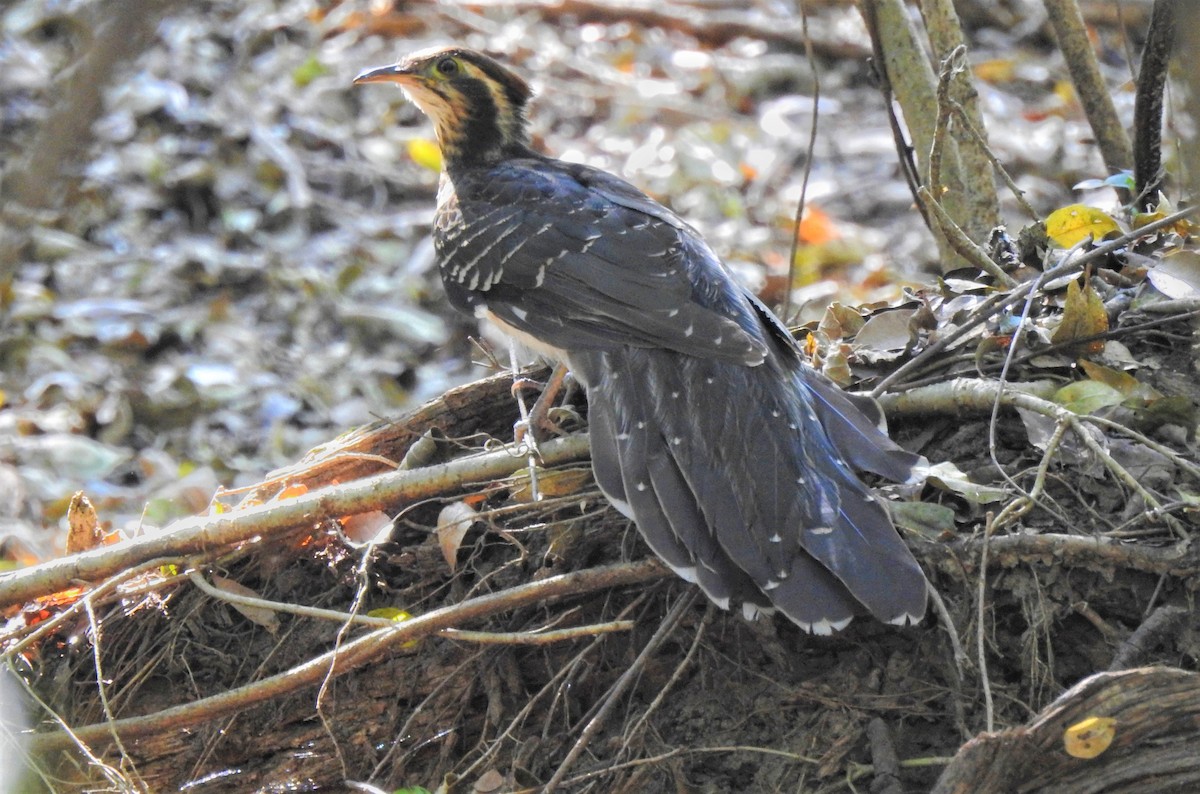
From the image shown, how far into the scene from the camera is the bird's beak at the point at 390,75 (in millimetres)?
4777

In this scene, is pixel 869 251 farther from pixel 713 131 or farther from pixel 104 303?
pixel 104 303

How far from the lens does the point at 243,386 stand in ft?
21.7

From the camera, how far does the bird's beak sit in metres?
4.78

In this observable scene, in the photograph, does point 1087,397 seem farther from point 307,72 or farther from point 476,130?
point 307,72

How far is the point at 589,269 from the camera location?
3734 mm

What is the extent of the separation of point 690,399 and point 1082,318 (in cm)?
112

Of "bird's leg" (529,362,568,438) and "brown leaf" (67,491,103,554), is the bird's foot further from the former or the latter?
"brown leaf" (67,491,103,554)

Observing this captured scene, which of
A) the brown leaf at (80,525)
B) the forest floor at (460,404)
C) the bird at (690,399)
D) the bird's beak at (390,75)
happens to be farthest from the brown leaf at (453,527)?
the bird's beak at (390,75)

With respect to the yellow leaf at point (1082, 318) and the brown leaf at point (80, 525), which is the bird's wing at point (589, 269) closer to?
the yellow leaf at point (1082, 318)

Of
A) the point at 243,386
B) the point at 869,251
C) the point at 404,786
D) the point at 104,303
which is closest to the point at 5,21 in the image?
the point at 104,303

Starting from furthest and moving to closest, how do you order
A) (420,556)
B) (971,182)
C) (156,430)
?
(156,430)
(971,182)
(420,556)

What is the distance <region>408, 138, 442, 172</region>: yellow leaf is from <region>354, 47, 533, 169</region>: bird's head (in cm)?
312

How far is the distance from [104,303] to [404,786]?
4.47 meters

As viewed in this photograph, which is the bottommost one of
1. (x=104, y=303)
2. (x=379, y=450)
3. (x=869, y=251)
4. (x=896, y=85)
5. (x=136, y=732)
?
(x=869, y=251)
